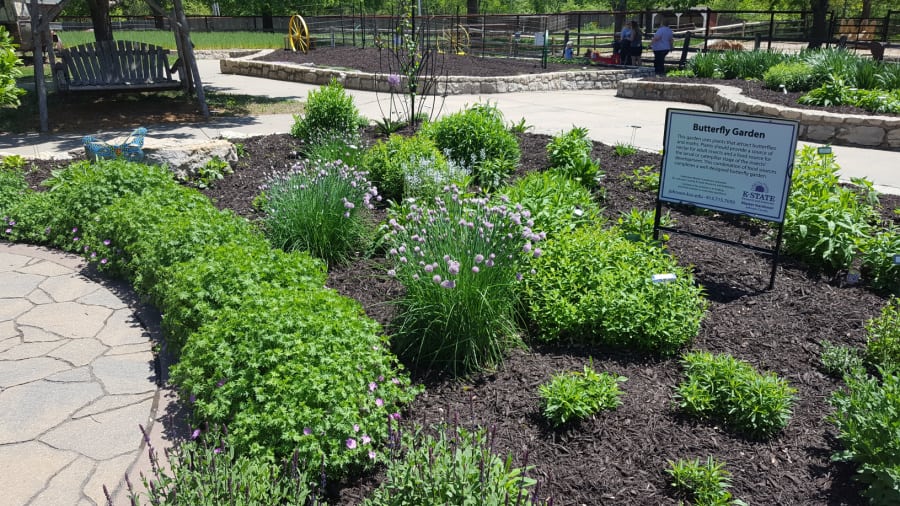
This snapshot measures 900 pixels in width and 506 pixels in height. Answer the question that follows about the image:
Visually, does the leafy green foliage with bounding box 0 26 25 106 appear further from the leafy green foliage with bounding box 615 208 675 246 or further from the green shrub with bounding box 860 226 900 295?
the green shrub with bounding box 860 226 900 295

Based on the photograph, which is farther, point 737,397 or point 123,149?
point 123,149

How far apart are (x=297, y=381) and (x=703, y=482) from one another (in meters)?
Answer: 1.70

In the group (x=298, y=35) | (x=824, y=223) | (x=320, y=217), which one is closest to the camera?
(x=824, y=223)

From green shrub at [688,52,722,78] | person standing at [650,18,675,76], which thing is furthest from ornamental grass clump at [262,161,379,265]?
person standing at [650,18,675,76]

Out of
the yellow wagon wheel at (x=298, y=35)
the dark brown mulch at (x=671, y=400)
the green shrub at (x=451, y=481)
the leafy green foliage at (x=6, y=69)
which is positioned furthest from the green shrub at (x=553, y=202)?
the yellow wagon wheel at (x=298, y=35)

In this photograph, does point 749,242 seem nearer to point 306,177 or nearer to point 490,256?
point 490,256

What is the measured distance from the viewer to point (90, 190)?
215 inches

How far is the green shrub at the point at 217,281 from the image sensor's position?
3508mm

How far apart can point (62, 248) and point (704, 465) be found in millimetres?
5251

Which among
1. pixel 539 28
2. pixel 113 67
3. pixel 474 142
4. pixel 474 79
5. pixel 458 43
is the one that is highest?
pixel 539 28

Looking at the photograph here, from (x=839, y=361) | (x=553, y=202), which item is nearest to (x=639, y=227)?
(x=553, y=202)

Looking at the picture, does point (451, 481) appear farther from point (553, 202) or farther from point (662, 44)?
point (662, 44)

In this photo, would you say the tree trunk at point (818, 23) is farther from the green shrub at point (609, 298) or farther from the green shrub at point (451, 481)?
the green shrub at point (451, 481)

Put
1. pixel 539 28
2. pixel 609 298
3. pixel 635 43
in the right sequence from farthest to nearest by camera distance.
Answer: pixel 539 28, pixel 635 43, pixel 609 298
